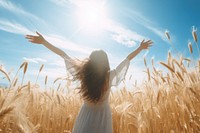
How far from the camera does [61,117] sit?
3369 millimetres

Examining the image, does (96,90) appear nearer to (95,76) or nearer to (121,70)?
(95,76)

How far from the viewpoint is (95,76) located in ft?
8.79

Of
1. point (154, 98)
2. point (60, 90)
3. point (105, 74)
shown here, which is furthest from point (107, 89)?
point (60, 90)

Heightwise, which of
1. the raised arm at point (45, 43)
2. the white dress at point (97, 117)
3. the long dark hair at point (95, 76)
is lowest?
the white dress at point (97, 117)

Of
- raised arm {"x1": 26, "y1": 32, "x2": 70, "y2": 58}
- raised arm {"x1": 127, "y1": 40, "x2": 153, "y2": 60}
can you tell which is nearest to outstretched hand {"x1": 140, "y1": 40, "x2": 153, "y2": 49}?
raised arm {"x1": 127, "y1": 40, "x2": 153, "y2": 60}

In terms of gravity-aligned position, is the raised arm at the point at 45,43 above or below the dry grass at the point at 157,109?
above

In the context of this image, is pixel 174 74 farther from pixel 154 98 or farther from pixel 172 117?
pixel 172 117

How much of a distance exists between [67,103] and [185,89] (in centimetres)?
192

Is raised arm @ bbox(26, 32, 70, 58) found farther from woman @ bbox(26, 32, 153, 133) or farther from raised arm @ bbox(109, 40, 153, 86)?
raised arm @ bbox(109, 40, 153, 86)

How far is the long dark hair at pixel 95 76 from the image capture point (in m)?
2.67

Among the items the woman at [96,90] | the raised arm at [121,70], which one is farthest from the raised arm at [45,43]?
the raised arm at [121,70]

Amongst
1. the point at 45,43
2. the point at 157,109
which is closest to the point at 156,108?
the point at 157,109

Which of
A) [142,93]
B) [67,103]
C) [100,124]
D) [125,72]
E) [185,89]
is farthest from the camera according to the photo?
[67,103]

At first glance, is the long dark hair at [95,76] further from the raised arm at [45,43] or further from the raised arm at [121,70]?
the raised arm at [45,43]
